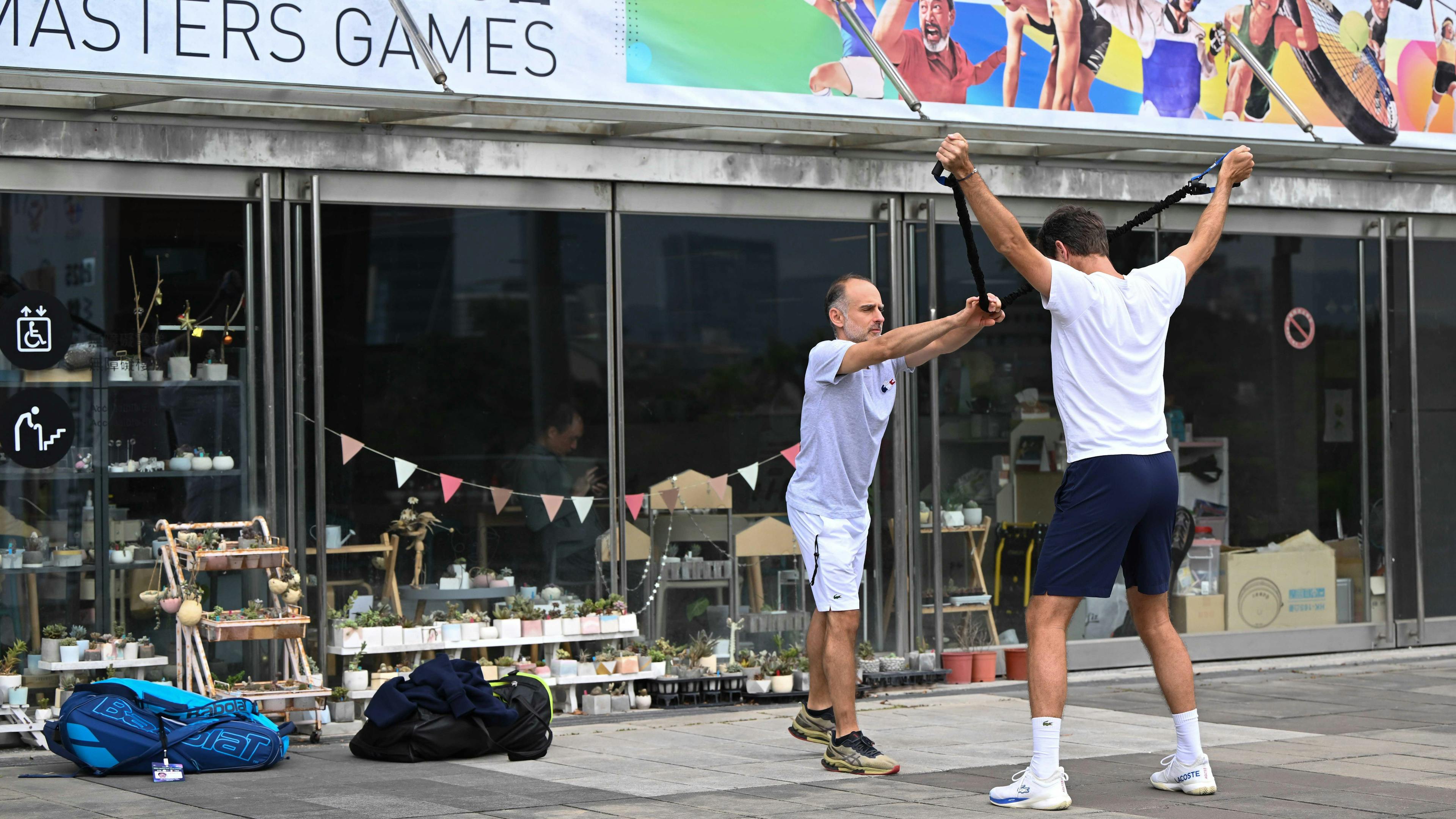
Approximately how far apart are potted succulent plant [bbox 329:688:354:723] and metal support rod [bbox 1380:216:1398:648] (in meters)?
7.16

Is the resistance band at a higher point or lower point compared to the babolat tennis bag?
higher

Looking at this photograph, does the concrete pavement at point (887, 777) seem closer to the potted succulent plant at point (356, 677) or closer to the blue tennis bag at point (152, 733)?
the blue tennis bag at point (152, 733)

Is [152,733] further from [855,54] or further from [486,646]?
[855,54]

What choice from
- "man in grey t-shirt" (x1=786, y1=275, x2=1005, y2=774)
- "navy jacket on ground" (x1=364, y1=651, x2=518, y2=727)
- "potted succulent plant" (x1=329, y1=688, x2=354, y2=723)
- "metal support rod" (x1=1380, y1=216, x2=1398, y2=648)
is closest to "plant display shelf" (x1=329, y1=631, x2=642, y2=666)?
"potted succulent plant" (x1=329, y1=688, x2=354, y2=723)

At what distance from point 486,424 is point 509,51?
197 centimetres

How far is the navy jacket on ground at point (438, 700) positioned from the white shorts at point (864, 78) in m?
4.15

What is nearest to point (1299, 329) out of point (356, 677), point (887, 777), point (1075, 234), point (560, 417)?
point (560, 417)

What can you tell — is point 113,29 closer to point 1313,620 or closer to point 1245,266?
point 1245,266

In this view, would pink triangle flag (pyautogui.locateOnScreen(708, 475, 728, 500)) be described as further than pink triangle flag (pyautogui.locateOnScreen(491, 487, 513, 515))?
Yes

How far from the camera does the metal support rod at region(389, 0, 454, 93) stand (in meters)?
8.57

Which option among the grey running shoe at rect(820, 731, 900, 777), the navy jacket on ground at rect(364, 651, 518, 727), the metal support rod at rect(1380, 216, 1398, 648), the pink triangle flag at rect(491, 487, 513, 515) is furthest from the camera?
the metal support rod at rect(1380, 216, 1398, 648)

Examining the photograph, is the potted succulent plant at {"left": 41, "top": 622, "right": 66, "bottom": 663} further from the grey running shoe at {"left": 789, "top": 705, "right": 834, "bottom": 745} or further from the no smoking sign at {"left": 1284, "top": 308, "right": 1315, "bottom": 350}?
the no smoking sign at {"left": 1284, "top": 308, "right": 1315, "bottom": 350}

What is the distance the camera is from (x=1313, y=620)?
11.6 m

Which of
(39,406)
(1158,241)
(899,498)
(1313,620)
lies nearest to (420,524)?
(39,406)
